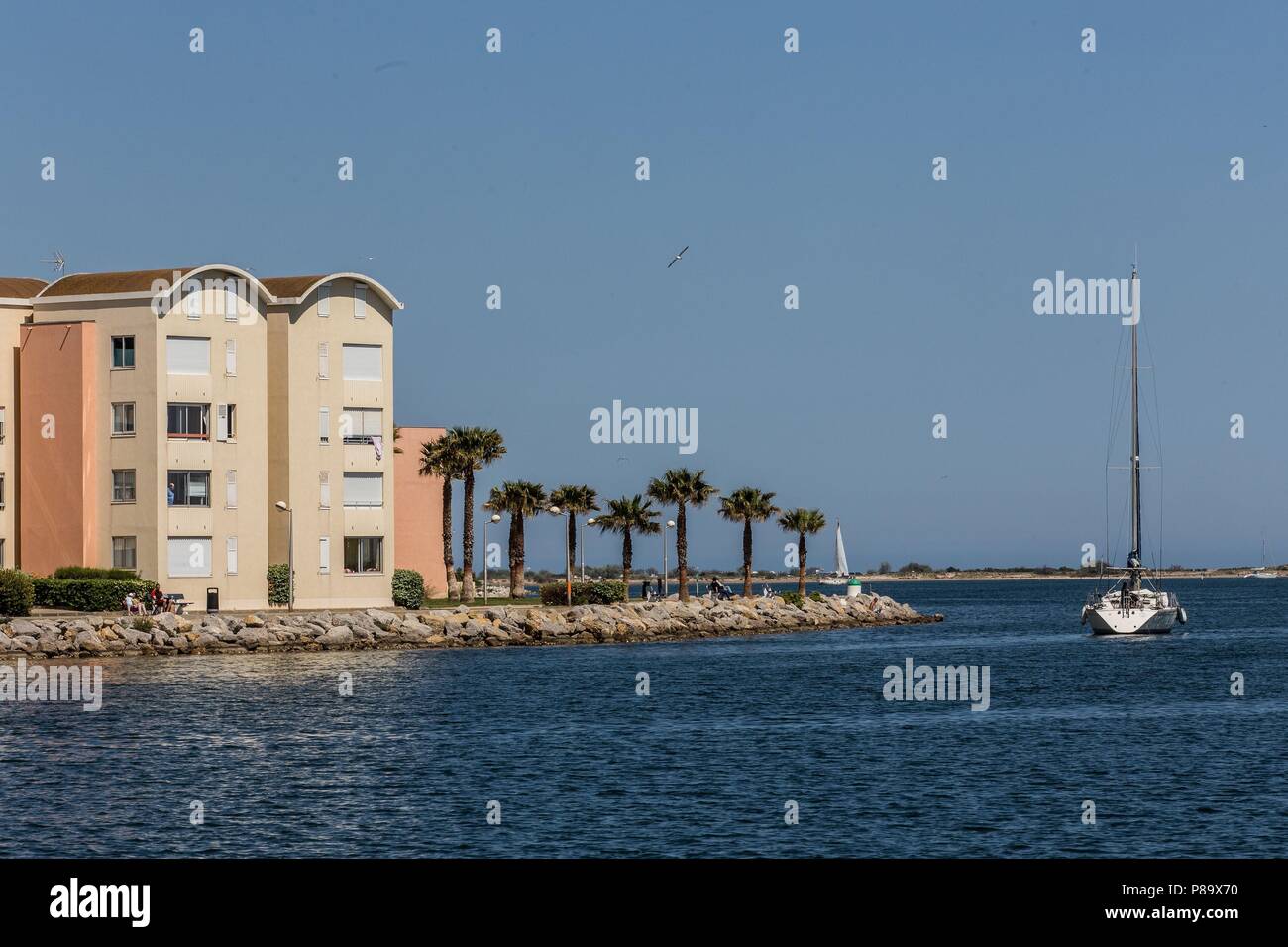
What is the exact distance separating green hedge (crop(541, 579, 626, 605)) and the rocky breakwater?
12.2ft

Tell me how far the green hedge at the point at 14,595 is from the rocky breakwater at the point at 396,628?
2.93 meters

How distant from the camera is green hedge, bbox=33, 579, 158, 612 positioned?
220ft

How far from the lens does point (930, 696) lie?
53.9m

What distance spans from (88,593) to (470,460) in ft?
102

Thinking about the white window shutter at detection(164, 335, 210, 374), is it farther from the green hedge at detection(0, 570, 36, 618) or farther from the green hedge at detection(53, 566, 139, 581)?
the green hedge at detection(0, 570, 36, 618)

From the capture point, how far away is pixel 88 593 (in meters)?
67.2

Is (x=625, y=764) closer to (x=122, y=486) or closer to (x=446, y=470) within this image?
(x=122, y=486)

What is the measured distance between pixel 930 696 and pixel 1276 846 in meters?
28.2

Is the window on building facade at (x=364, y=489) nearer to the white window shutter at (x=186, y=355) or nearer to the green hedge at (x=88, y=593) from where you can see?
the white window shutter at (x=186, y=355)

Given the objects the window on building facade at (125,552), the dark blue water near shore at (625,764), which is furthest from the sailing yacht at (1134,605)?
the window on building facade at (125,552)

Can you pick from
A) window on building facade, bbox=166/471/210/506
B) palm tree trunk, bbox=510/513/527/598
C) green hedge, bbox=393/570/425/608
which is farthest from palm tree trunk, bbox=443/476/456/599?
window on building facade, bbox=166/471/210/506
